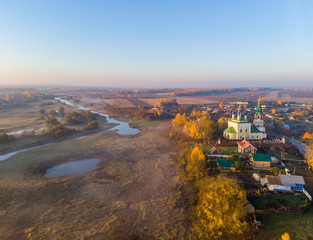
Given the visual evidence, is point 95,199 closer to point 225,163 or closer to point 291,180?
point 225,163

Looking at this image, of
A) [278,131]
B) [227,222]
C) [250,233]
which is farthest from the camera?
[278,131]

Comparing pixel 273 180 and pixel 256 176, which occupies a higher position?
pixel 273 180

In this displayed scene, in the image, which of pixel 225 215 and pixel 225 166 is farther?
pixel 225 166

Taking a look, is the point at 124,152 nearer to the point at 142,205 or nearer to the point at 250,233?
the point at 142,205

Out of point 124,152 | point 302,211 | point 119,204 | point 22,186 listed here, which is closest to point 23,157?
point 22,186

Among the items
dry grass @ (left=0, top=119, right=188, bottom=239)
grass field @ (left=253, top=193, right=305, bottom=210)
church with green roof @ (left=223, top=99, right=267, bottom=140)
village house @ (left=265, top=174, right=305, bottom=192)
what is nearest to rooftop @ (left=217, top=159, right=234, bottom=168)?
village house @ (left=265, top=174, right=305, bottom=192)

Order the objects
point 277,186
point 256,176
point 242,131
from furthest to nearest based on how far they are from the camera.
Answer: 1. point 242,131
2. point 256,176
3. point 277,186

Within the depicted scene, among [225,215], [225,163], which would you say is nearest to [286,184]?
[225,163]

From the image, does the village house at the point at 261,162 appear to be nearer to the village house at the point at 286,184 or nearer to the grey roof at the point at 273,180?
the grey roof at the point at 273,180

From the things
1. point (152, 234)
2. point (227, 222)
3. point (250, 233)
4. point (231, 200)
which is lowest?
point (152, 234)

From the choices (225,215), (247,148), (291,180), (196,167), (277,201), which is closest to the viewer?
(225,215)
